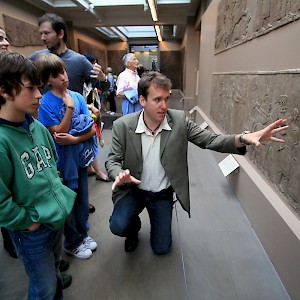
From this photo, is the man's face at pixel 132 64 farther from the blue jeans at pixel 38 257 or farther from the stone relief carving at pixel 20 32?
the stone relief carving at pixel 20 32

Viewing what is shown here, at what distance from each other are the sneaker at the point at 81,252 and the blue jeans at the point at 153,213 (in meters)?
0.28

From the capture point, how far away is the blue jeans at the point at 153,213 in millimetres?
1979

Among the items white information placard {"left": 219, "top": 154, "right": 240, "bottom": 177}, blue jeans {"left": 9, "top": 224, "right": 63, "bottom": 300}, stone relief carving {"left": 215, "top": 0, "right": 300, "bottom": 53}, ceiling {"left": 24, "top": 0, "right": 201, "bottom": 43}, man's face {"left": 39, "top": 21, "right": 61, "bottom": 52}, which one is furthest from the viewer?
ceiling {"left": 24, "top": 0, "right": 201, "bottom": 43}

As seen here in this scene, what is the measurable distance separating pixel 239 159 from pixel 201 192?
624 mm

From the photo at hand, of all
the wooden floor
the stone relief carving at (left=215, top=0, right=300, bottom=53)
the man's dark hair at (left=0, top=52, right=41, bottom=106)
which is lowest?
the wooden floor

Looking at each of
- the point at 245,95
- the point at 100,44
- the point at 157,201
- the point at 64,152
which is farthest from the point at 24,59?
the point at 100,44

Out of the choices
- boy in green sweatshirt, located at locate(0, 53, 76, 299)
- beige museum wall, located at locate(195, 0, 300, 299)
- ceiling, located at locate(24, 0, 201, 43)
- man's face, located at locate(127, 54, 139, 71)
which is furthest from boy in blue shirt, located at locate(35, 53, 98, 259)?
ceiling, located at locate(24, 0, 201, 43)

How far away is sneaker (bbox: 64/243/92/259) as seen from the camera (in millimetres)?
2002

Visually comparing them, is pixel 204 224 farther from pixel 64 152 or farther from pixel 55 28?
pixel 55 28

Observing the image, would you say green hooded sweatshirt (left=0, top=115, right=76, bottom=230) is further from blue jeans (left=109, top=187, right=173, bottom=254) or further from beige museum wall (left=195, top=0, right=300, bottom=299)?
beige museum wall (left=195, top=0, right=300, bottom=299)

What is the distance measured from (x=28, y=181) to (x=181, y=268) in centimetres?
138

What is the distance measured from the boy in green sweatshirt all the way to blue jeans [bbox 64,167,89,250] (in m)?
0.59

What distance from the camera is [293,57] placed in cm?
178

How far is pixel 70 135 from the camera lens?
68.4 inches
